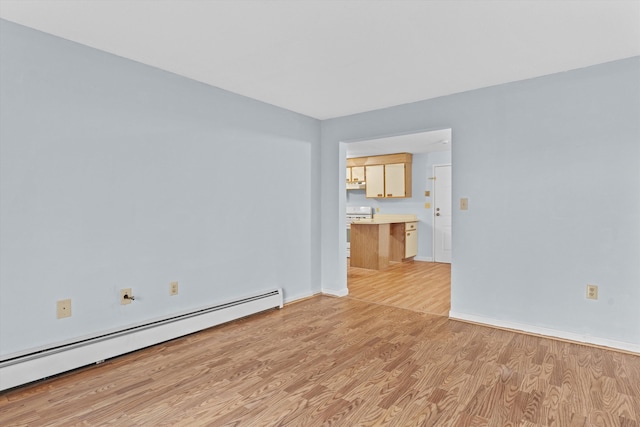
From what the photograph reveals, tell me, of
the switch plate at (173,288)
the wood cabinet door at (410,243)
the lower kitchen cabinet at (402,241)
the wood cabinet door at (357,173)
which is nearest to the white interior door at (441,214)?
the wood cabinet door at (410,243)

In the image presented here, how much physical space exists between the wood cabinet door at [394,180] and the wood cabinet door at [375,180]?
113 millimetres

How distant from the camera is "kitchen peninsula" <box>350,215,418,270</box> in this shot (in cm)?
636

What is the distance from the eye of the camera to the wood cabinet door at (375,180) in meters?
7.69

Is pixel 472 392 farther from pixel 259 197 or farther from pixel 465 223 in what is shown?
pixel 259 197

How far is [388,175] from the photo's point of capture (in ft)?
24.9

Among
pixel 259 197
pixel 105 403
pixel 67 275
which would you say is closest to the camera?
pixel 105 403

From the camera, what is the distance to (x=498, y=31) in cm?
237

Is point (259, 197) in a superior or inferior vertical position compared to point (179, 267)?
superior

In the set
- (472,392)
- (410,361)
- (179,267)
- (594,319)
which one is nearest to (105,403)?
(179,267)

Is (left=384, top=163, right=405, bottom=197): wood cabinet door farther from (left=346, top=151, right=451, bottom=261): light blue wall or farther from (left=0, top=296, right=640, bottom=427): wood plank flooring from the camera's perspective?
(left=0, top=296, right=640, bottom=427): wood plank flooring

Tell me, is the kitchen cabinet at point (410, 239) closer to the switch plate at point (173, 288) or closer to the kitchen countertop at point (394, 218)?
the kitchen countertop at point (394, 218)

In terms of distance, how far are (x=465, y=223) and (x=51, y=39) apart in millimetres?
3708

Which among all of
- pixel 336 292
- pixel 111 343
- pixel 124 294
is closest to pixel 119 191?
pixel 124 294

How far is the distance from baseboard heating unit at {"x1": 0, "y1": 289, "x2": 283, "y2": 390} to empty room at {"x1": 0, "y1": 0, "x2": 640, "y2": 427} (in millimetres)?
14
